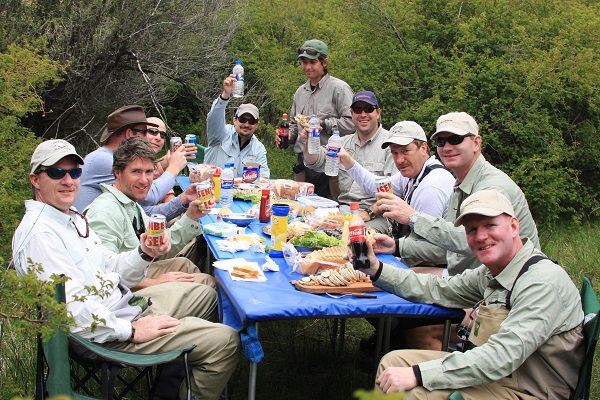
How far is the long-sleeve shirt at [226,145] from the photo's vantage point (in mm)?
7008

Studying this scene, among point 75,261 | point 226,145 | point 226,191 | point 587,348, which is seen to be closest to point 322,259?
point 75,261

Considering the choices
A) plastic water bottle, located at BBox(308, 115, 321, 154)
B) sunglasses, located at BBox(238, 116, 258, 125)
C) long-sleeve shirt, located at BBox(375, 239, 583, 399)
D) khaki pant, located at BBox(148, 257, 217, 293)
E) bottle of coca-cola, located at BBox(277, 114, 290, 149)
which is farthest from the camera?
bottle of coca-cola, located at BBox(277, 114, 290, 149)

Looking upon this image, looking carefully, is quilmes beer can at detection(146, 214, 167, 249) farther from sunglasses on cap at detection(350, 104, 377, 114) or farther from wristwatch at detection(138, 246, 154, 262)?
sunglasses on cap at detection(350, 104, 377, 114)

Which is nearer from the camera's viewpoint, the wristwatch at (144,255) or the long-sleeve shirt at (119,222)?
the wristwatch at (144,255)

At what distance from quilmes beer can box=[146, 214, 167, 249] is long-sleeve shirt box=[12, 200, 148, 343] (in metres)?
0.28

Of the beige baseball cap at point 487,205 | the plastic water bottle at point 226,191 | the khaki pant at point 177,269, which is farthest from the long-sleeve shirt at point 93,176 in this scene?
the beige baseball cap at point 487,205

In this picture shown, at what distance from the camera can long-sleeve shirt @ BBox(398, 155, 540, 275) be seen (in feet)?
12.1

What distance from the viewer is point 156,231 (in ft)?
11.0

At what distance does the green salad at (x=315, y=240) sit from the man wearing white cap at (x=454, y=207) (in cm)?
29

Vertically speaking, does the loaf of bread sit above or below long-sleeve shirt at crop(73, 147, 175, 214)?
below

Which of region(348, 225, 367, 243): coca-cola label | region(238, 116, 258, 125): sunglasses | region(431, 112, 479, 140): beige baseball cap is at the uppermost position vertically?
region(431, 112, 479, 140): beige baseball cap

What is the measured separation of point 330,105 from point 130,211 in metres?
3.80

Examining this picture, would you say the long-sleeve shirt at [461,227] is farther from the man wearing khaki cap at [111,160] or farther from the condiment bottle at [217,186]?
the man wearing khaki cap at [111,160]

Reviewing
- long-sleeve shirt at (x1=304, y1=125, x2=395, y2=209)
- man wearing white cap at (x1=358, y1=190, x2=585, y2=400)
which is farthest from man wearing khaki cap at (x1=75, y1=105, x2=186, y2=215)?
man wearing white cap at (x1=358, y1=190, x2=585, y2=400)
